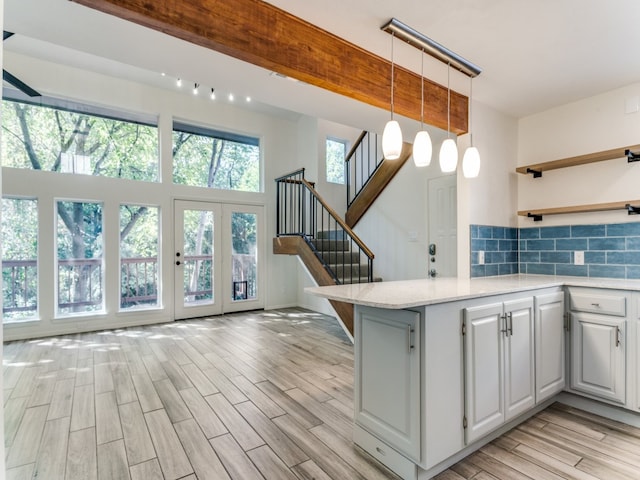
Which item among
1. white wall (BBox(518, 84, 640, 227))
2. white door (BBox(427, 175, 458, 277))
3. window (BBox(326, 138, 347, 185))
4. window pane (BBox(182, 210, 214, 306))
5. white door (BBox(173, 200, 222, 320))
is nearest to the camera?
white wall (BBox(518, 84, 640, 227))

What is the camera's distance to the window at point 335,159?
628 centimetres

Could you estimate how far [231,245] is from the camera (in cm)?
599

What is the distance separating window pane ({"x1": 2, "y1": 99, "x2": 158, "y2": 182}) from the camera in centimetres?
444

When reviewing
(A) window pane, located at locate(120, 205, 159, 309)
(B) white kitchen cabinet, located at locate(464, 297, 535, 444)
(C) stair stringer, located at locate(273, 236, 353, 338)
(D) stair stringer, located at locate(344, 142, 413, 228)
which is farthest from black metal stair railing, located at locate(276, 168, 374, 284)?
(B) white kitchen cabinet, located at locate(464, 297, 535, 444)

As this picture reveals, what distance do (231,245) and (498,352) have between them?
4.78 meters

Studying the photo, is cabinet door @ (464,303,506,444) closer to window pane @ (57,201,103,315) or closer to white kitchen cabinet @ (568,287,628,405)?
white kitchen cabinet @ (568,287,628,405)

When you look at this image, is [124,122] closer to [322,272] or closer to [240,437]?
[322,272]

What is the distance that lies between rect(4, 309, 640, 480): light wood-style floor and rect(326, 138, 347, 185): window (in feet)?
11.4

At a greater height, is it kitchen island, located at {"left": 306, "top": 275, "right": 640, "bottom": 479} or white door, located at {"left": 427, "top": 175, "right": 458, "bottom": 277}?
white door, located at {"left": 427, "top": 175, "right": 458, "bottom": 277}

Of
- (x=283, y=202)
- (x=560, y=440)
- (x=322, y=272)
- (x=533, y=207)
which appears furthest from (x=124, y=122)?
(x=560, y=440)

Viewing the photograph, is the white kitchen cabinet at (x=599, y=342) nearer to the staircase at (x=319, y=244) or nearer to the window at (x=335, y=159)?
the staircase at (x=319, y=244)

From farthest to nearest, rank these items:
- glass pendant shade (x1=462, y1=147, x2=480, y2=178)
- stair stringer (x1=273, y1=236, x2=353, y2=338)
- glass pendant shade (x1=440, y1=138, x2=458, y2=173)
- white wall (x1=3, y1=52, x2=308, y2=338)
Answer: white wall (x1=3, y1=52, x2=308, y2=338) → stair stringer (x1=273, y1=236, x2=353, y2=338) → glass pendant shade (x1=462, y1=147, x2=480, y2=178) → glass pendant shade (x1=440, y1=138, x2=458, y2=173)

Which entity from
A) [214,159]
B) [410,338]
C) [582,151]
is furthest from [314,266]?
[582,151]

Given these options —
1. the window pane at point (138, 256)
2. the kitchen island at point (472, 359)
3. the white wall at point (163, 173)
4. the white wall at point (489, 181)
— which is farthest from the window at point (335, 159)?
the kitchen island at point (472, 359)
